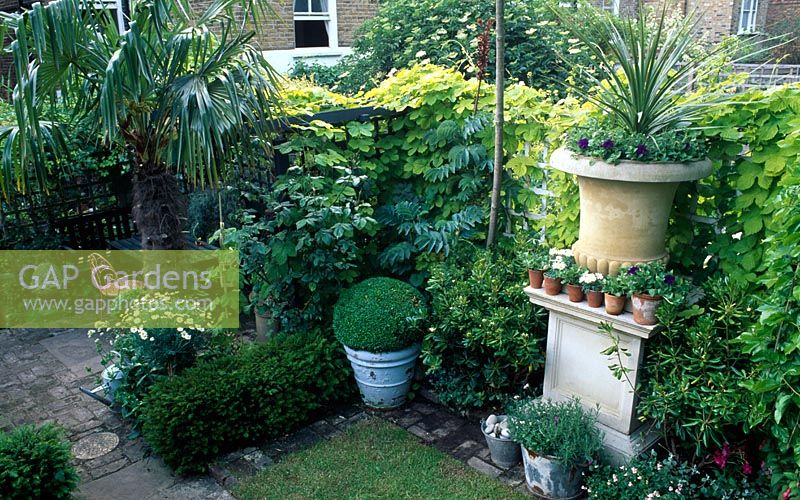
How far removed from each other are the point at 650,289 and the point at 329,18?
9152 millimetres

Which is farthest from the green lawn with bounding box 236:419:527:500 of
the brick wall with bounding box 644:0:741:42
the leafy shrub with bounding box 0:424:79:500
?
the brick wall with bounding box 644:0:741:42

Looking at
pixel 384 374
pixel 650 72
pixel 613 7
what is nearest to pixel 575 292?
pixel 650 72

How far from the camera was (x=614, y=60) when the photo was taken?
355 centimetres

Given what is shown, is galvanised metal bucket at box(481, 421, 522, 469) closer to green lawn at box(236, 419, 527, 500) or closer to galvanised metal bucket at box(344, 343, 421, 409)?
green lawn at box(236, 419, 527, 500)

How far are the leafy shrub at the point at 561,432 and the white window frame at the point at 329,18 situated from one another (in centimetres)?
876

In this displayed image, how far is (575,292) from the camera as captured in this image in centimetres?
352

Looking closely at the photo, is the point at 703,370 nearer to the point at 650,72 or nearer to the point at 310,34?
the point at 650,72

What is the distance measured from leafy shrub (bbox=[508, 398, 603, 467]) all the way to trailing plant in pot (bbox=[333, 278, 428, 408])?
0.95 m

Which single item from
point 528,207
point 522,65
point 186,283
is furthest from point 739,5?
point 186,283

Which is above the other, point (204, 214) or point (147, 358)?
point (204, 214)

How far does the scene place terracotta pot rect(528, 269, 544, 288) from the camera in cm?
374

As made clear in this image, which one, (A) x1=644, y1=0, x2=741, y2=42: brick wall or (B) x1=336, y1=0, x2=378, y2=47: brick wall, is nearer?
(B) x1=336, y1=0, x2=378, y2=47: brick wall

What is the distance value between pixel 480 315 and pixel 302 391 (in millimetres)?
1226

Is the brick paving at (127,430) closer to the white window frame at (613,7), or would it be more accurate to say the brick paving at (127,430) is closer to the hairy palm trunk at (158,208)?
the hairy palm trunk at (158,208)
